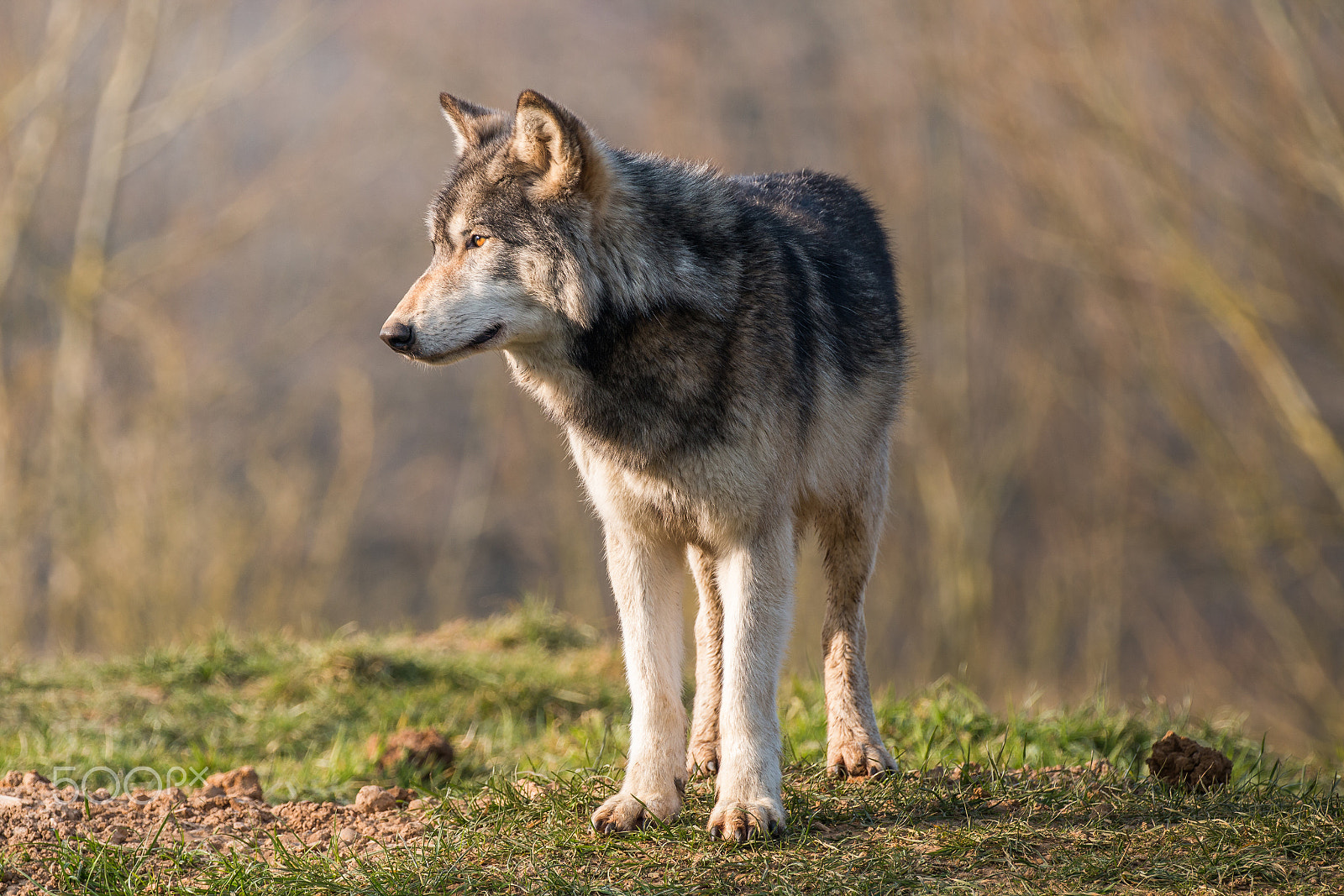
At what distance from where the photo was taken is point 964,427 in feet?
49.1

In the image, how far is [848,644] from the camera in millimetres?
4492

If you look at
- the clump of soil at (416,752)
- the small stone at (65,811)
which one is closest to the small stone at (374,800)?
the clump of soil at (416,752)

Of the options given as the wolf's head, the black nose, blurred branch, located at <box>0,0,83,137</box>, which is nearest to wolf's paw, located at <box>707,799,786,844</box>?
the wolf's head

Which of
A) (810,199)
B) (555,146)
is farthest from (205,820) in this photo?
(810,199)

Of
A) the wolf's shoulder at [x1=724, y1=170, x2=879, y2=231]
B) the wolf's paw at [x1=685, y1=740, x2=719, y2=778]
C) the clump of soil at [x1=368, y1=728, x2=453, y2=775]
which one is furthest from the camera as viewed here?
the clump of soil at [x1=368, y1=728, x2=453, y2=775]

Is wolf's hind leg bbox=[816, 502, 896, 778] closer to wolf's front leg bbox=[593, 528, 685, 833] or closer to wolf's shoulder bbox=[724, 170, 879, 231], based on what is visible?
wolf's front leg bbox=[593, 528, 685, 833]

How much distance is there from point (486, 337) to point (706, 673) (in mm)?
1612

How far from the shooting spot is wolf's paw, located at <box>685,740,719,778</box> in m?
4.39

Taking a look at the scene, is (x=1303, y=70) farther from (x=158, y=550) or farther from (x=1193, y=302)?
(x=158, y=550)

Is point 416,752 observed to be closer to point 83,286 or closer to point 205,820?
point 205,820

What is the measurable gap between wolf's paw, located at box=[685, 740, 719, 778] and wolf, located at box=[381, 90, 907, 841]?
54 cm

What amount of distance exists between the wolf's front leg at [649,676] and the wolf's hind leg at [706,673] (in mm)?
389

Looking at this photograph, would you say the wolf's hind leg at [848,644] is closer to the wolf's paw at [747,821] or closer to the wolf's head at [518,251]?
the wolf's paw at [747,821]

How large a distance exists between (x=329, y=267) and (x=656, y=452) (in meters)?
13.5
